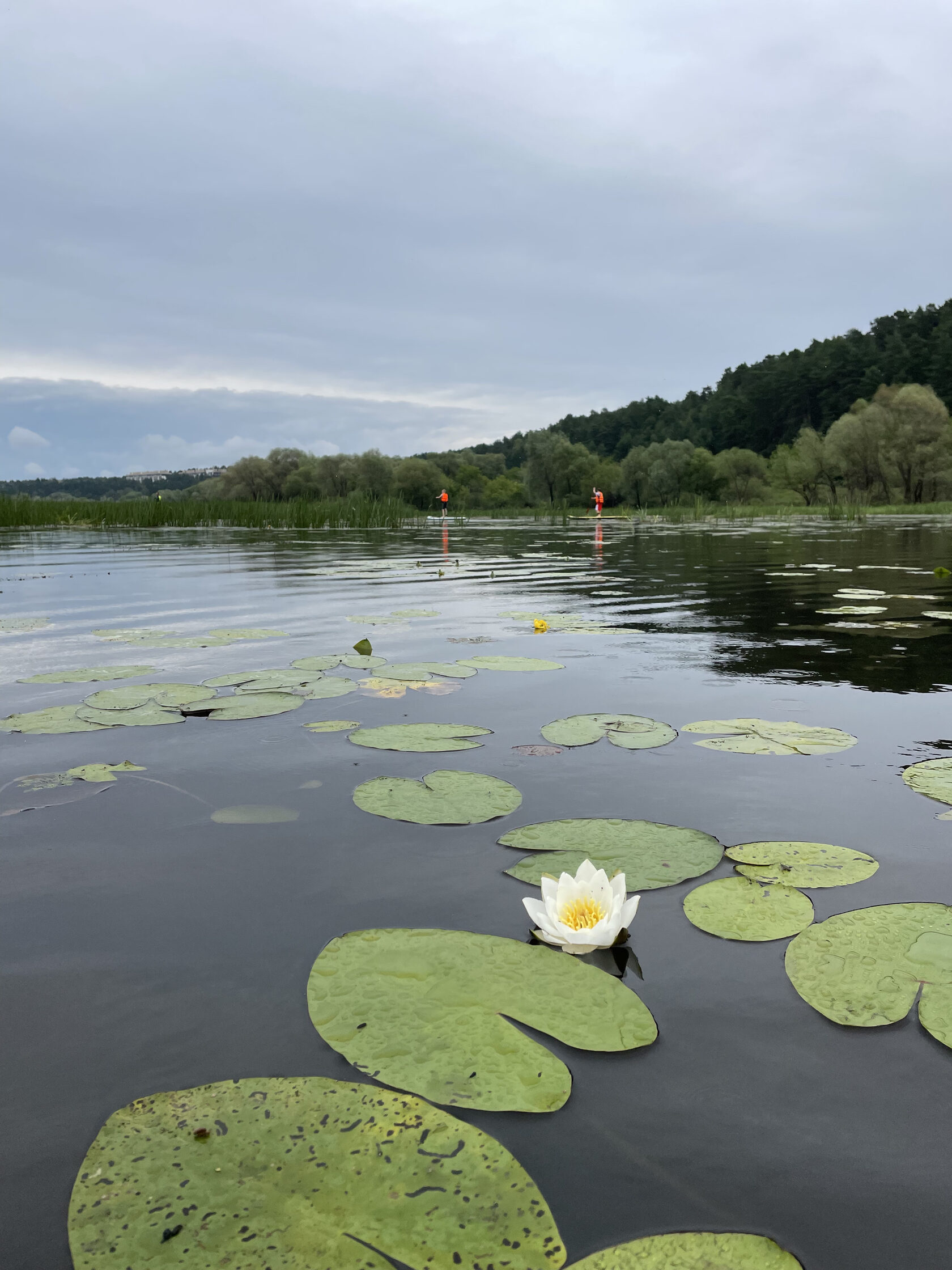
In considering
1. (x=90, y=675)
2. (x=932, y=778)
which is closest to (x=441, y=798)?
(x=932, y=778)

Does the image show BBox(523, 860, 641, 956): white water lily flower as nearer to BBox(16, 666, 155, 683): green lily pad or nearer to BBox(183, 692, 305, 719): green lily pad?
BBox(183, 692, 305, 719): green lily pad

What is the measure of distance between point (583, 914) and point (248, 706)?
86.1 inches

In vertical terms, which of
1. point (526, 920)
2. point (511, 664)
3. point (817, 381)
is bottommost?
point (526, 920)

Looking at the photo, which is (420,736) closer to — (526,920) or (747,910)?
(526,920)

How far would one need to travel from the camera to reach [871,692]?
356cm

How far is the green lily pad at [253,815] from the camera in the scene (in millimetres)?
2182

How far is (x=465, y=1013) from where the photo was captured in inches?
52.7

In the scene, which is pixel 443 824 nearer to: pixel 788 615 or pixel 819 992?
pixel 819 992

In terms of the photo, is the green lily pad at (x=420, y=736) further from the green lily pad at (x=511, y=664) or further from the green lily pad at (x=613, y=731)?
the green lily pad at (x=511, y=664)

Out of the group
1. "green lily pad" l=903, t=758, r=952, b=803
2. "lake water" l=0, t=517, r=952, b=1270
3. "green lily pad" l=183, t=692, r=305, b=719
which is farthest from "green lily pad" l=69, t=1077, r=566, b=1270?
"green lily pad" l=183, t=692, r=305, b=719

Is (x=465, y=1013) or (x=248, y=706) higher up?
(x=248, y=706)

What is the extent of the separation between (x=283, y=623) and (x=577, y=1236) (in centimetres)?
522

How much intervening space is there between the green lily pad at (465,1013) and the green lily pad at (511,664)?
2.69 metres

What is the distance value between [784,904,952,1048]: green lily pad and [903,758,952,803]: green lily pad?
772mm
